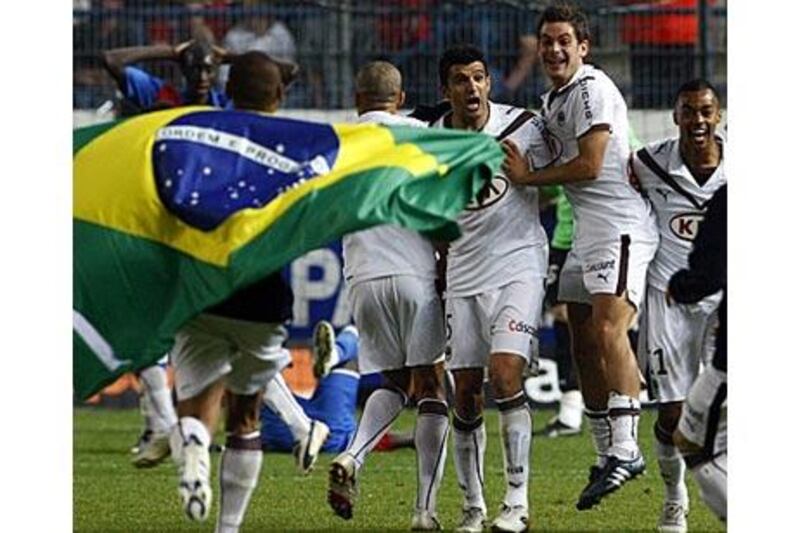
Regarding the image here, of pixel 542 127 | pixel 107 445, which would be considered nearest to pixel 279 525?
pixel 542 127

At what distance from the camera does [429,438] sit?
456 inches

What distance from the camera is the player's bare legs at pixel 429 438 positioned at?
11.4m

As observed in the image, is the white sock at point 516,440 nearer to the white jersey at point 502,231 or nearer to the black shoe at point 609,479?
the black shoe at point 609,479

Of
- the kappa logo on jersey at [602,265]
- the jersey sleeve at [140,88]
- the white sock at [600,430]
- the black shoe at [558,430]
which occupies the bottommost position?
the black shoe at [558,430]

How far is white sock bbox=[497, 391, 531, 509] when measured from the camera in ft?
36.1

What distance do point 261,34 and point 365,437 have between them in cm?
886

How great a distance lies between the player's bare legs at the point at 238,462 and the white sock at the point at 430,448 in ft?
5.52

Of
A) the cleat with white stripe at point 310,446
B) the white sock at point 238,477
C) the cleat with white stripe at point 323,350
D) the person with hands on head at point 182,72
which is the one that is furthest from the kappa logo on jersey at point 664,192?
the person with hands on head at point 182,72

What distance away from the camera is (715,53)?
19625mm

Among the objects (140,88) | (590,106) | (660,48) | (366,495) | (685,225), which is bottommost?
(366,495)

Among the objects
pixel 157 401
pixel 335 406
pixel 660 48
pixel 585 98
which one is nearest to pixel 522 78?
pixel 660 48

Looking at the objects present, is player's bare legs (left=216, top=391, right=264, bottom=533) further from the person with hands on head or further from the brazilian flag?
the person with hands on head

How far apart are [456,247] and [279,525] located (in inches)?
62.8

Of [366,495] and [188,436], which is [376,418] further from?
[188,436]
